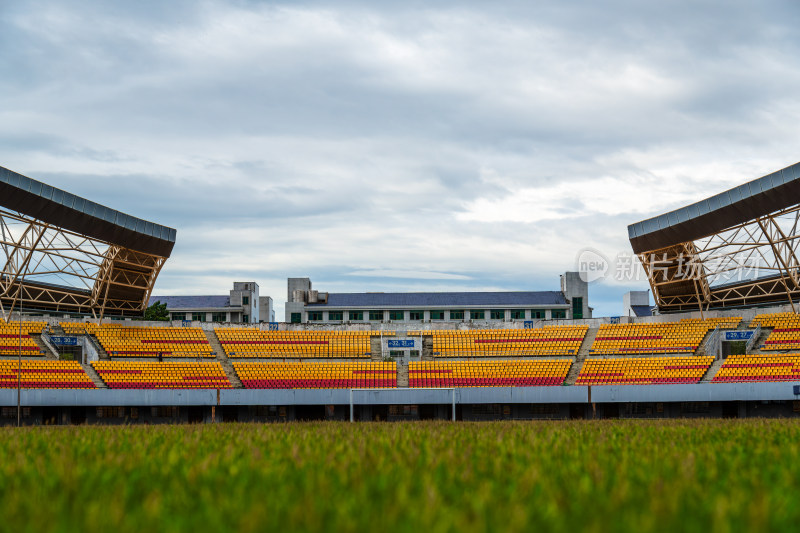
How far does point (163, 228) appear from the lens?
159 ft

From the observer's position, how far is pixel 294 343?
175 feet

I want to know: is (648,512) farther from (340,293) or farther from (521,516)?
(340,293)

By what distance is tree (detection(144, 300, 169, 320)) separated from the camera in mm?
80994

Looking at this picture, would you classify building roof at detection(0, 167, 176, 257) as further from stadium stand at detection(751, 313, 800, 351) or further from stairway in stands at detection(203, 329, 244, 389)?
stadium stand at detection(751, 313, 800, 351)

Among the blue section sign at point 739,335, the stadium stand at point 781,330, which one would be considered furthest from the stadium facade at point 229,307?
the stadium stand at point 781,330

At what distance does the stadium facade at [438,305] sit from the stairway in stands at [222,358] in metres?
27.8

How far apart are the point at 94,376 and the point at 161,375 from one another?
13.6ft

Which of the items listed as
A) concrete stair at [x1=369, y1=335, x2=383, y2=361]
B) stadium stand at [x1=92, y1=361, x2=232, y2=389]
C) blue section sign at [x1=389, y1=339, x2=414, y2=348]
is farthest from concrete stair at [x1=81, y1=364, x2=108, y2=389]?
blue section sign at [x1=389, y1=339, x2=414, y2=348]

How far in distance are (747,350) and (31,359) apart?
158 ft

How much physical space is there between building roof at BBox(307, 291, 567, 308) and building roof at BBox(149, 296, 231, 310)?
15.0 meters

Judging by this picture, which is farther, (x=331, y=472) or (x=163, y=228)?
(x=163, y=228)

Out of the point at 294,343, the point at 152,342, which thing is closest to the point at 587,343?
the point at 294,343

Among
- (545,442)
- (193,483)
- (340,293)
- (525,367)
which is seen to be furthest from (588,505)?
(340,293)

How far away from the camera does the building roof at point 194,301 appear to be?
91062 millimetres
